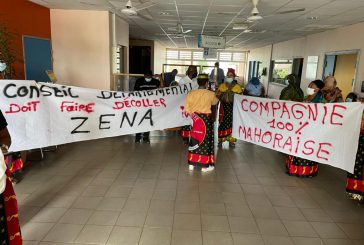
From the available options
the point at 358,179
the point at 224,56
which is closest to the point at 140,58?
the point at 224,56

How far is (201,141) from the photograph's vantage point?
4.21 m

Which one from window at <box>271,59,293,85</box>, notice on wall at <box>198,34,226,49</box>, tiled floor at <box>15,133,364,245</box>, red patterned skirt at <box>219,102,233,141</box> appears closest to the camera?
tiled floor at <box>15,133,364,245</box>

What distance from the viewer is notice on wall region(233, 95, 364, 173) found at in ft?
10.5

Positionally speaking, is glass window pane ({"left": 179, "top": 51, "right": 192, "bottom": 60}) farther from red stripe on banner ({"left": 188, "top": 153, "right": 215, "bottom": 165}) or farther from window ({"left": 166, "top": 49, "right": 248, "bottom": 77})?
red stripe on banner ({"left": 188, "top": 153, "right": 215, "bottom": 165})

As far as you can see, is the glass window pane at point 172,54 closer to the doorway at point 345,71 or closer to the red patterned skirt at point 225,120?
the doorway at point 345,71

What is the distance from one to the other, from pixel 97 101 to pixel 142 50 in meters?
10.8

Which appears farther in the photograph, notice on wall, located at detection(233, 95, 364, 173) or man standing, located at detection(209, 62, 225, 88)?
man standing, located at detection(209, 62, 225, 88)

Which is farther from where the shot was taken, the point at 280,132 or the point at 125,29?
the point at 125,29

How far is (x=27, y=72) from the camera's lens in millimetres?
5605

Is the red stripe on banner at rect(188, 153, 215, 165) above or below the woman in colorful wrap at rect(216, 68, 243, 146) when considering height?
below

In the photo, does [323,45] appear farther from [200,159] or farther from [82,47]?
[82,47]

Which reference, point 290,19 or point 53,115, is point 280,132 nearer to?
point 53,115

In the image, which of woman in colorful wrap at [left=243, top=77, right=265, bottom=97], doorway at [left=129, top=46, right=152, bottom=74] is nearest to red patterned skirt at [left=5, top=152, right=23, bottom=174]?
woman in colorful wrap at [left=243, top=77, right=265, bottom=97]

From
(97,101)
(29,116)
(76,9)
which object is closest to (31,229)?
(29,116)
